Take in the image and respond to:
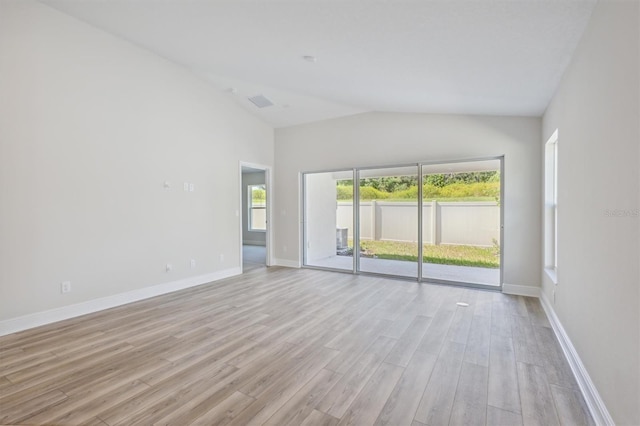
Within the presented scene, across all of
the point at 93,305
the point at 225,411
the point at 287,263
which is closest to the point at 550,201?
the point at 225,411

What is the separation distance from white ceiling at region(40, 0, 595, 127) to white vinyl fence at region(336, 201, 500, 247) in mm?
1564

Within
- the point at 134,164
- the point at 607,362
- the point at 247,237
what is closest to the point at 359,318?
the point at 607,362

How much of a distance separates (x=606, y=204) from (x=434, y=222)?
3516mm

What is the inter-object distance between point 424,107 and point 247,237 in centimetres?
791

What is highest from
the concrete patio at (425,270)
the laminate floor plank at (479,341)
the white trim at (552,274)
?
the white trim at (552,274)

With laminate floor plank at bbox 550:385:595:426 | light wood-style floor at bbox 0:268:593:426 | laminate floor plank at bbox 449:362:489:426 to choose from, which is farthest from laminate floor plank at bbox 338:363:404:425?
laminate floor plank at bbox 550:385:595:426

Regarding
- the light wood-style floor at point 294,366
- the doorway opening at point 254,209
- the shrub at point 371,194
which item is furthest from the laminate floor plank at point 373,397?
the doorway opening at point 254,209

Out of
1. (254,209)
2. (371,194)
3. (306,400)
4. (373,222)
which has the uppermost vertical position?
(371,194)

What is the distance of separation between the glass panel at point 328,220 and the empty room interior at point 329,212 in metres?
0.10

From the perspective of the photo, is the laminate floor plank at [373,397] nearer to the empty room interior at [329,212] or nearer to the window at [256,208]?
the empty room interior at [329,212]

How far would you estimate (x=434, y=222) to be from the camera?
5.31m

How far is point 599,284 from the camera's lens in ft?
6.29

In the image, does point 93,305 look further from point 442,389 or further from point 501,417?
point 501,417

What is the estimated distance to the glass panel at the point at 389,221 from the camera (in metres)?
5.51
